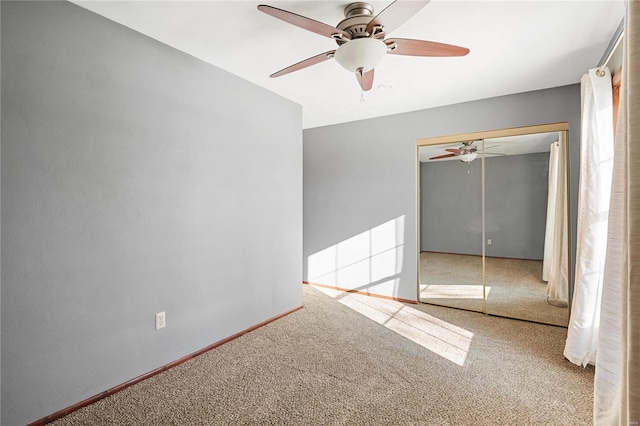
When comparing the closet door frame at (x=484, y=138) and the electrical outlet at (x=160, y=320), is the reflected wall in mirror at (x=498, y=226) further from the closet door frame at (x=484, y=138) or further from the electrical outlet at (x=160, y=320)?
the electrical outlet at (x=160, y=320)

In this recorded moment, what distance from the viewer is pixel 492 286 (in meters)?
3.68

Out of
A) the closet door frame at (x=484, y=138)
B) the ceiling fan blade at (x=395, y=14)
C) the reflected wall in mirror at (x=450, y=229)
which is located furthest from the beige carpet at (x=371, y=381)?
the ceiling fan blade at (x=395, y=14)

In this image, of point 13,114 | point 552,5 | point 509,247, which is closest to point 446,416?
point 509,247

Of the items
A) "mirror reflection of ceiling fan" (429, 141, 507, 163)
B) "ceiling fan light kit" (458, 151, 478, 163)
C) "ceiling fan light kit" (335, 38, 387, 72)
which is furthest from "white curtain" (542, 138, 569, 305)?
"ceiling fan light kit" (335, 38, 387, 72)

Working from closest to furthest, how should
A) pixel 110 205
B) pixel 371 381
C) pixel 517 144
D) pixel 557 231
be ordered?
pixel 110 205 < pixel 371 381 < pixel 557 231 < pixel 517 144

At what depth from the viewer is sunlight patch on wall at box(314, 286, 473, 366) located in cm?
277

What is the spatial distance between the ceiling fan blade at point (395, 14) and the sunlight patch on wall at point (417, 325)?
2.49 metres

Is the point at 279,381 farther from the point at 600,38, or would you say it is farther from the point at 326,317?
the point at 600,38

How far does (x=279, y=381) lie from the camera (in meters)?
2.28

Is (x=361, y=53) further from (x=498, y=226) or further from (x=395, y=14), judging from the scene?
(x=498, y=226)

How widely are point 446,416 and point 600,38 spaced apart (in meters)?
2.85

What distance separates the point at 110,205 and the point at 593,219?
11.4 feet

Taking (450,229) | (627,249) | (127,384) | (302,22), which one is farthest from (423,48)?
(127,384)

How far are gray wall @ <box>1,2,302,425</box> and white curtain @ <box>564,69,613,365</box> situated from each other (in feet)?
9.26
